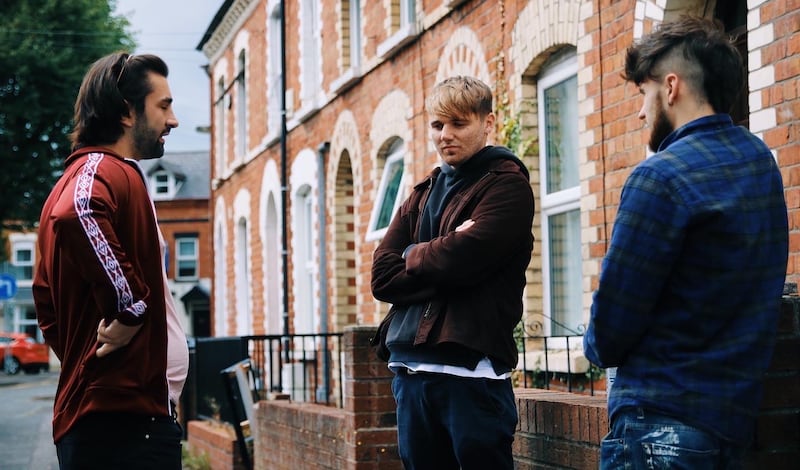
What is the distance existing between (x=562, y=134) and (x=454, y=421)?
5.67 metres

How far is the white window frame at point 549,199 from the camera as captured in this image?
8828 mm

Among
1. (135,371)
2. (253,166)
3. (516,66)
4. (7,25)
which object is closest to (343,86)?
(516,66)

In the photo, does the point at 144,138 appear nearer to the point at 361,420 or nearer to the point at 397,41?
the point at 361,420

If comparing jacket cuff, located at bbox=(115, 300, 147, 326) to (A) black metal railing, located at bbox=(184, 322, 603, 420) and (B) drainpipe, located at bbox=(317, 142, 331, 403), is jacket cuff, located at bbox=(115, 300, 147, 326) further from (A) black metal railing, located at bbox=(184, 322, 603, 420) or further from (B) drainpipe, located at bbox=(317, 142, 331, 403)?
(B) drainpipe, located at bbox=(317, 142, 331, 403)

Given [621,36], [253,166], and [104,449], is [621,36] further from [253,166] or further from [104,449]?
[253,166]

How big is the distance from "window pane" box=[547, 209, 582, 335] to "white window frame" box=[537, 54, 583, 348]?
2cm

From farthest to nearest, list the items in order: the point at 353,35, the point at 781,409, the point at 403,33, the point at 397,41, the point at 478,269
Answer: the point at 353,35 → the point at 397,41 → the point at 403,33 → the point at 478,269 → the point at 781,409

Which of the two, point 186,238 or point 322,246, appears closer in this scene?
point 322,246

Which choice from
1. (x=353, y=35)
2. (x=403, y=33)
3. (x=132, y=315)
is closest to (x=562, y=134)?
(x=403, y=33)

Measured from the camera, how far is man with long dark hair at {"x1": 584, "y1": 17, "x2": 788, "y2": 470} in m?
2.73

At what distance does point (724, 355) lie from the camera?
8.96 ft

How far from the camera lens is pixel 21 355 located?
134ft

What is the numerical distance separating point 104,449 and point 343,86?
11550mm

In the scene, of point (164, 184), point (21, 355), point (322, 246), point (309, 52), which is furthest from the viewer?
point (164, 184)
